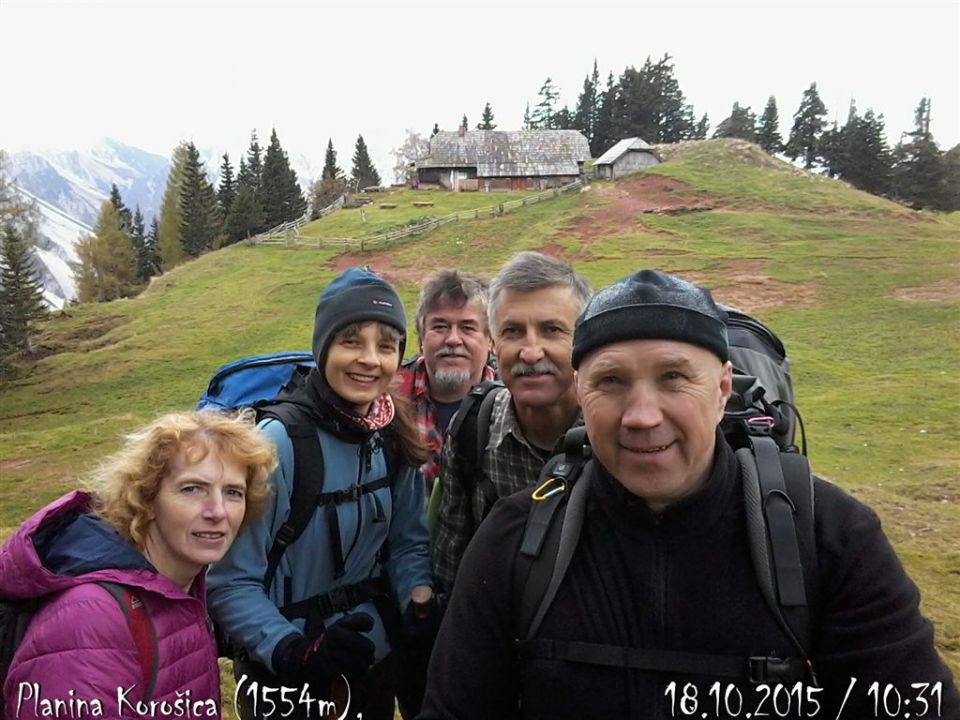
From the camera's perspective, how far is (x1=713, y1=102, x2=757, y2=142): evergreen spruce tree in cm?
6775

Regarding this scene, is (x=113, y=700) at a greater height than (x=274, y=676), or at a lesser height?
greater

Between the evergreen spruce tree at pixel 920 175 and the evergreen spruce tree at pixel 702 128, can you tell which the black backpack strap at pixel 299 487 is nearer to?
the evergreen spruce tree at pixel 920 175

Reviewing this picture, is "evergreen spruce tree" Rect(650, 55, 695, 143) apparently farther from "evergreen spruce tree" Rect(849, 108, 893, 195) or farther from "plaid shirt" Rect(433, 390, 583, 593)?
"plaid shirt" Rect(433, 390, 583, 593)

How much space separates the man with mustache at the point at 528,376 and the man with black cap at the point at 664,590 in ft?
2.57

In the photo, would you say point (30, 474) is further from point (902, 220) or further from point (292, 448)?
point (902, 220)

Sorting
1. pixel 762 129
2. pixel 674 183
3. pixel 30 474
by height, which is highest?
pixel 762 129

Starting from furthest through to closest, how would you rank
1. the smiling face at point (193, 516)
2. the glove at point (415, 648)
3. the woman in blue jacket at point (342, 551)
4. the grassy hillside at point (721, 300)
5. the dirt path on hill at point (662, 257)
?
the dirt path on hill at point (662, 257) → the grassy hillside at point (721, 300) → the glove at point (415, 648) → the woman in blue jacket at point (342, 551) → the smiling face at point (193, 516)

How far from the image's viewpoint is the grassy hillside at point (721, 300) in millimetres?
10125

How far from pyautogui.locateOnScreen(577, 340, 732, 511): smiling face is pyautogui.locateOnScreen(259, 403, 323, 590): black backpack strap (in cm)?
135

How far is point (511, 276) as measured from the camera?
2754mm

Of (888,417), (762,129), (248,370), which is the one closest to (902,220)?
(888,417)

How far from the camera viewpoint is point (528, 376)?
8.74 feet

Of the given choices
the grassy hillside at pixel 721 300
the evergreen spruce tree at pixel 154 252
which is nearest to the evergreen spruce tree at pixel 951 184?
the grassy hillside at pixel 721 300

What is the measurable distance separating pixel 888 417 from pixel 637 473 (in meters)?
12.6
